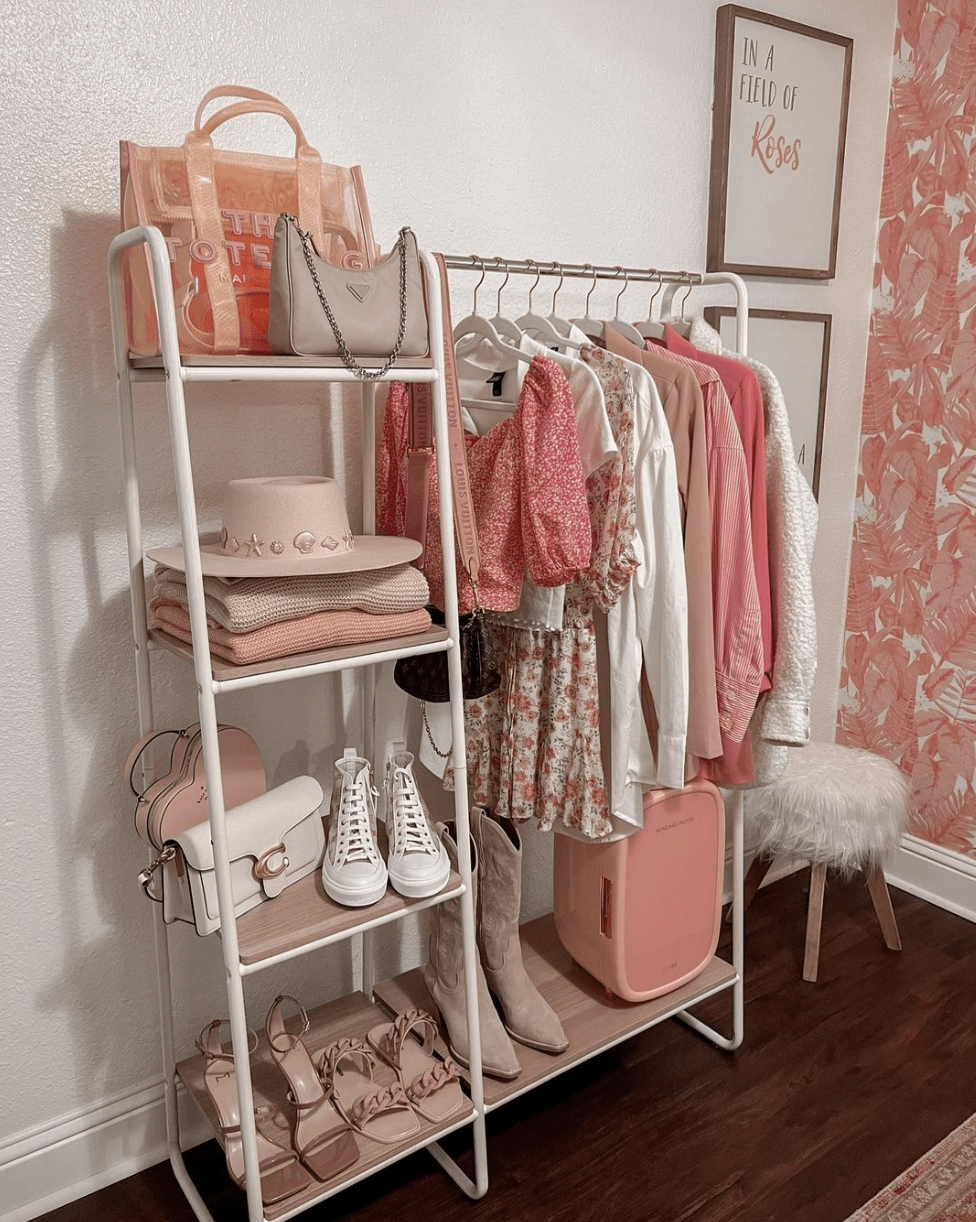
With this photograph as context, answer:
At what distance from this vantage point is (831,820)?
2.34 m

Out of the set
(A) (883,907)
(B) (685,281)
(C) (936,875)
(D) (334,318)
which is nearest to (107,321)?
(D) (334,318)

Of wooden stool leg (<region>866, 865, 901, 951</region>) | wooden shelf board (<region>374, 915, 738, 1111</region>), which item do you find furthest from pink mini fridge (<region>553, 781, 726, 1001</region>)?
wooden stool leg (<region>866, 865, 901, 951</region>)

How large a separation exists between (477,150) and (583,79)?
0.30 m

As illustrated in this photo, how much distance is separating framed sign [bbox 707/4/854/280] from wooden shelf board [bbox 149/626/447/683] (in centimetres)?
129

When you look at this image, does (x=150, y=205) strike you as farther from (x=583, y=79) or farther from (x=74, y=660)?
(x=583, y=79)

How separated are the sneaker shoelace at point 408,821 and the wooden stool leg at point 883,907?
54.6 inches

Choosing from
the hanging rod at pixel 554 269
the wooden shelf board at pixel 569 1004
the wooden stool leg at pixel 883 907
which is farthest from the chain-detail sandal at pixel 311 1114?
the wooden stool leg at pixel 883 907

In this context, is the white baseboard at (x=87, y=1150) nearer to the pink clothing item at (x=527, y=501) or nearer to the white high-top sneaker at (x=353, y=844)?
the white high-top sneaker at (x=353, y=844)

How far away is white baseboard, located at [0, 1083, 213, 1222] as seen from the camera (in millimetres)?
1695

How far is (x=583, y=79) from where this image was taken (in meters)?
1.96

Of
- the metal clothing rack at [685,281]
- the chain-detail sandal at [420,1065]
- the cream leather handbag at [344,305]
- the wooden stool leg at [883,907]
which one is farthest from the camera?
the wooden stool leg at [883,907]

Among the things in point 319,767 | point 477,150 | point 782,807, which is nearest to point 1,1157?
point 319,767

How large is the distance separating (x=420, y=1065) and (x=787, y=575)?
1089mm

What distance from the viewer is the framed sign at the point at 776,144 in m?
2.18
